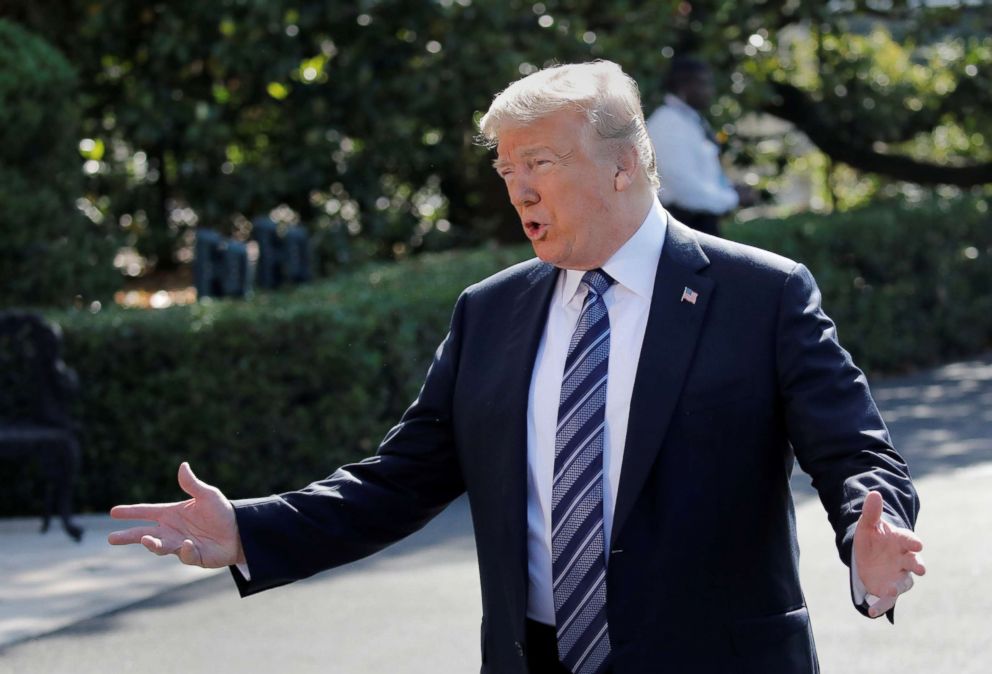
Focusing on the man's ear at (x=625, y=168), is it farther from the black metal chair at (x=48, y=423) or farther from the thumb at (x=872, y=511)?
the black metal chair at (x=48, y=423)

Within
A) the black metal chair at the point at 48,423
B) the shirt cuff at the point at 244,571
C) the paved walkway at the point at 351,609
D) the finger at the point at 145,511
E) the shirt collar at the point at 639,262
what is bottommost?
the paved walkway at the point at 351,609

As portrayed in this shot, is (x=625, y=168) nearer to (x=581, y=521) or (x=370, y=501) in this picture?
(x=581, y=521)

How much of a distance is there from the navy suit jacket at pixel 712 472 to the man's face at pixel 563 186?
0.49ft

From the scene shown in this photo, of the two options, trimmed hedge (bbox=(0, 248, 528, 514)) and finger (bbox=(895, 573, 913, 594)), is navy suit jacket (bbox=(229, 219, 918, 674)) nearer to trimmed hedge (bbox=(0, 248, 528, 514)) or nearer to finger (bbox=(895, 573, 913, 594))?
finger (bbox=(895, 573, 913, 594))

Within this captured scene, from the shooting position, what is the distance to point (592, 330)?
→ 2984 mm

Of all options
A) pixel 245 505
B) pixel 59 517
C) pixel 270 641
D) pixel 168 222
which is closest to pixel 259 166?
pixel 168 222

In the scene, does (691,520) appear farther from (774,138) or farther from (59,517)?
(774,138)

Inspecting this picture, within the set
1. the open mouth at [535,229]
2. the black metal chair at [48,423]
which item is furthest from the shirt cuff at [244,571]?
the black metal chair at [48,423]

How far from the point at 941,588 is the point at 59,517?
14.5 feet

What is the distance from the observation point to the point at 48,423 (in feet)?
26.6

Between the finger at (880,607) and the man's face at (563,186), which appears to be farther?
the man's face at (563,186)

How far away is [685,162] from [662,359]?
6846 millimetres

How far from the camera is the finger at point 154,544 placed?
2.93 m

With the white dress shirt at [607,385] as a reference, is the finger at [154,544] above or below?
below
